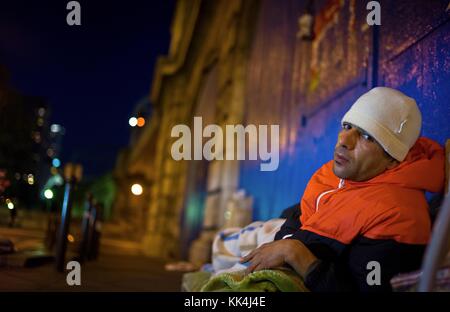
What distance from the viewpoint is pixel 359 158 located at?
2.13m

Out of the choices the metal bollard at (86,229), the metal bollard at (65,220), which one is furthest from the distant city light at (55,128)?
the metal bollard at (65,220)

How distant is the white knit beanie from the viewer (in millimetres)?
2047

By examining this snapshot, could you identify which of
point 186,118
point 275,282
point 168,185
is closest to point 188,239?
point 168,185

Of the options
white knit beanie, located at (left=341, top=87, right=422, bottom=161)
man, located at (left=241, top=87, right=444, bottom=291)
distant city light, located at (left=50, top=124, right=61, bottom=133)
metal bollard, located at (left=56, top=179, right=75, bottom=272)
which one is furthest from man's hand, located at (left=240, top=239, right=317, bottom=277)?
distant city light, located at (left=50, top=124, right=61, bottom=133)

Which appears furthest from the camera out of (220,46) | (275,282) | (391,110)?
(220,46)

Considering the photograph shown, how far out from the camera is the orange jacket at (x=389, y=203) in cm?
182

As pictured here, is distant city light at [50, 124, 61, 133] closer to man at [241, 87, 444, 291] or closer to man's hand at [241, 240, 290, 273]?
man's hand at [241, 240, 290, 273]

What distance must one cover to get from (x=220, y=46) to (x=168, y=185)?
14.8 ft

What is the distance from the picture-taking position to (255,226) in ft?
10.8

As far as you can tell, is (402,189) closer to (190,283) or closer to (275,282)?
(275,282)

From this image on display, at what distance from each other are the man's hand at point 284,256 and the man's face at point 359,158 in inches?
17.4

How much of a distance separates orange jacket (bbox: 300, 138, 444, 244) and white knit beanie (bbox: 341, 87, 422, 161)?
102mm

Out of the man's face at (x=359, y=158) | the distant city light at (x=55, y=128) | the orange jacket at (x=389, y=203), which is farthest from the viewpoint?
the distant city light at (x=55, y=128)

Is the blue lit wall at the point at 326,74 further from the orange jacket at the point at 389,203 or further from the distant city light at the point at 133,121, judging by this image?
the distant city light at the point at 133,121
